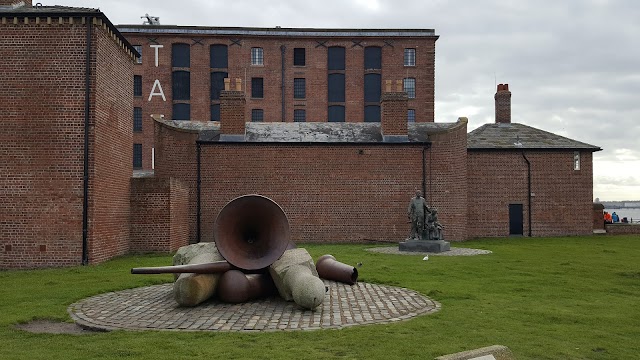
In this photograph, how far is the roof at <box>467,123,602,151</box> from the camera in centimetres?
2884

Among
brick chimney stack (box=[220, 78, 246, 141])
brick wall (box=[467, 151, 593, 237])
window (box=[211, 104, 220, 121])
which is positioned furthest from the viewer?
window (box=[211, 104, 220, 121])

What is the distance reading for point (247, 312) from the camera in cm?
927

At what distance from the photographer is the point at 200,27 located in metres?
43.3

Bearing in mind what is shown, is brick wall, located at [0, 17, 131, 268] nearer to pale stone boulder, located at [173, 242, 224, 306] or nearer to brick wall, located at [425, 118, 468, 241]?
pale stone boulder, located at [173, 242, 224, 306]

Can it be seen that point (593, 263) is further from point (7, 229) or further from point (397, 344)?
point (7, 229)

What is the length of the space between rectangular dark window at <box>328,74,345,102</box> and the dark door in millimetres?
20384

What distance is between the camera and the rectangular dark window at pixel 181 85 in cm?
4356

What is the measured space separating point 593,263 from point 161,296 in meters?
12.8

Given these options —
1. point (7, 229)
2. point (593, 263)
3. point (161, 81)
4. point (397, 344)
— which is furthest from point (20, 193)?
point (161, 81)

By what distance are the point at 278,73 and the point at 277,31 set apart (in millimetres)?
3403

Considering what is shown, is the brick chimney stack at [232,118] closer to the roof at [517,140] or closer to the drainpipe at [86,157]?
the drainpipe at [86,157]

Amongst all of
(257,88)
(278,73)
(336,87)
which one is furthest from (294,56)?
(336,87)

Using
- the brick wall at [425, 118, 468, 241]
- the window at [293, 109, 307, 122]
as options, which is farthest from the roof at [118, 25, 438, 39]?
the brick wall at [425, 118, 468, 241]

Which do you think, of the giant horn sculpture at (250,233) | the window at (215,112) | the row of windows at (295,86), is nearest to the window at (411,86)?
the row of windows at (295,86)
